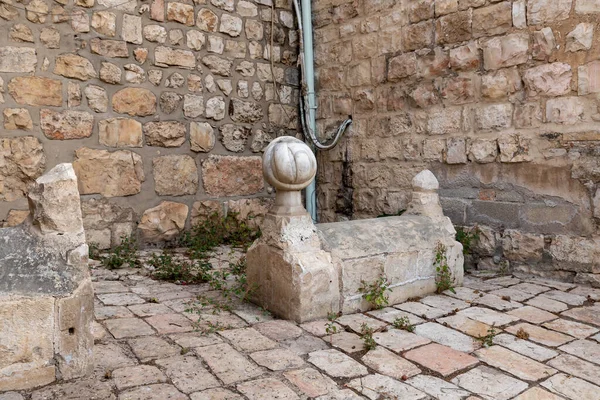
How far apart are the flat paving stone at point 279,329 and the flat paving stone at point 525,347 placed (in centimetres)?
110

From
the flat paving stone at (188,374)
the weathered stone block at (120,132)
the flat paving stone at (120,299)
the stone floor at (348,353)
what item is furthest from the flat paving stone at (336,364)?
the weathered stone block at (120,132)

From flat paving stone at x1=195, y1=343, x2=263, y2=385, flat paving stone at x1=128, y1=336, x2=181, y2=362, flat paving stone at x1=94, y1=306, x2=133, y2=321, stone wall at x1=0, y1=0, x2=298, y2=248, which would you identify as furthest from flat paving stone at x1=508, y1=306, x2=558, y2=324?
stone wall at x1=0, y1=0, x2=298, y2=248

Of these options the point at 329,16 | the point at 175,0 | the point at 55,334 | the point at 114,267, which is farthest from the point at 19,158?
the point at 329,16

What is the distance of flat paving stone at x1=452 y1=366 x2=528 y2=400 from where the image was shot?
2.09 metres

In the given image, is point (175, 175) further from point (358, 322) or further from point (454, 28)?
point (454, 28)

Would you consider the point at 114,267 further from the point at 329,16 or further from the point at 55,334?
the point at 329,16

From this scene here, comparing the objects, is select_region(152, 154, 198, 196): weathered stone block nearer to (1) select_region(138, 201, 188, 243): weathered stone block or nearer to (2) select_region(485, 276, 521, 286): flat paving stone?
(1) select_region(138, 201, 188, 243): weathered stone block

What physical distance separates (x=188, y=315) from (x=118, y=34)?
9.79ft

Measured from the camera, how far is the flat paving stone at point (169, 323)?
2793mm

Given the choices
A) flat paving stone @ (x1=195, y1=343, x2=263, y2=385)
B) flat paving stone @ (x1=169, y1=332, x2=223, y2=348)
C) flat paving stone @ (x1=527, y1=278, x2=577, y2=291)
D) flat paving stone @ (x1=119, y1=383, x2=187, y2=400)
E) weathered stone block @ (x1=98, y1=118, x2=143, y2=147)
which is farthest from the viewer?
weathered stone block @ (x1=98, y1=118, x2=143, y2=147)

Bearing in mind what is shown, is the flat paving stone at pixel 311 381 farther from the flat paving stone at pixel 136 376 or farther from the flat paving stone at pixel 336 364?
the flat paving stone at pixel 136 376

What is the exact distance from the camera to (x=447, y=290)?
3.66 metres

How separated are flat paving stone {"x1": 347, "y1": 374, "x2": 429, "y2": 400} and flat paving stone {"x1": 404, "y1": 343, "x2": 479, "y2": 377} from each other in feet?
0.82

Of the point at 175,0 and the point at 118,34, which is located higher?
the point at 175,0
